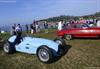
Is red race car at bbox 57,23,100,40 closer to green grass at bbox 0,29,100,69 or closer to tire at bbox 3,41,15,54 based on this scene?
green grass at bbox 0,29,100,69

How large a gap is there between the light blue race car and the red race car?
4309 mm

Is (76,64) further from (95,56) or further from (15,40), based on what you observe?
(15,40)

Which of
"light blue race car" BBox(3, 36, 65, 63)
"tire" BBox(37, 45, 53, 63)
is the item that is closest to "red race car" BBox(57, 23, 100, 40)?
"light blue race car" BBox(3, 36, 65, 63)

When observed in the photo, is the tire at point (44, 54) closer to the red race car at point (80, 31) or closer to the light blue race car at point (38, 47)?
the light blue race car at point (38, 47)

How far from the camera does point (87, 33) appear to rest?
16234 millimetres

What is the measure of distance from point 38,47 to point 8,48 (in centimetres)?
245

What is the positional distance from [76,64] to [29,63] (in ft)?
7.98

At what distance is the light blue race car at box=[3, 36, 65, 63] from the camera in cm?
1055

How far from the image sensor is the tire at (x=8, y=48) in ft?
40.6

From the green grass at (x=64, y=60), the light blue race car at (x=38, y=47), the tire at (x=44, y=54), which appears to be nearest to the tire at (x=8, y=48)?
the light blue race car at (x=38, y=47)

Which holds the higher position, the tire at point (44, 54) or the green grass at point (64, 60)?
the tire at point (44, 54)

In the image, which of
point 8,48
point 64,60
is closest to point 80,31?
point 64,60

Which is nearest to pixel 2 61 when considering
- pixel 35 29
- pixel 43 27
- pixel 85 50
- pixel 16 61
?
pixel 16 61

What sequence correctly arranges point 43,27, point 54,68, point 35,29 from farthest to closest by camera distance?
point 43,27
point 35,29
point 54,68
